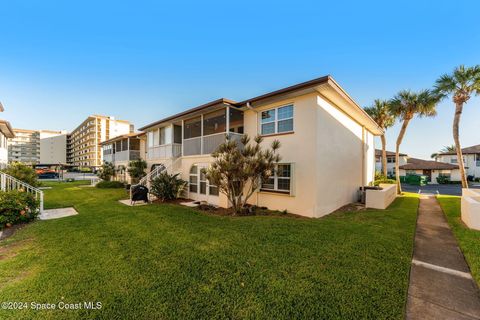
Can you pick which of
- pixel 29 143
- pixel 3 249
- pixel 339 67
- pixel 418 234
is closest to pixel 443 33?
pixel 339 67

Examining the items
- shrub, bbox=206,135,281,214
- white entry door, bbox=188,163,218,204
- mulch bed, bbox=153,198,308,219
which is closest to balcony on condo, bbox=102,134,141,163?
white entry door, bbox=188,163,218,204

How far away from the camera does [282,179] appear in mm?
10203

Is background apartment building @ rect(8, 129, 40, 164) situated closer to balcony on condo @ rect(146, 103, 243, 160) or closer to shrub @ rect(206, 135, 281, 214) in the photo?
balcony on condo @ rect(146, 103, 243, 160)

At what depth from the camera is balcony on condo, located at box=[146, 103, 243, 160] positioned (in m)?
11.6

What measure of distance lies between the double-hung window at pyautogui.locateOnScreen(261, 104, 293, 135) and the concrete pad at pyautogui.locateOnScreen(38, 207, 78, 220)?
10.5 meters

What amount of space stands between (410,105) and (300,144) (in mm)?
14569

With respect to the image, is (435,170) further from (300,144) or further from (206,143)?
(206,143)

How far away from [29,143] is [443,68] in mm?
135397

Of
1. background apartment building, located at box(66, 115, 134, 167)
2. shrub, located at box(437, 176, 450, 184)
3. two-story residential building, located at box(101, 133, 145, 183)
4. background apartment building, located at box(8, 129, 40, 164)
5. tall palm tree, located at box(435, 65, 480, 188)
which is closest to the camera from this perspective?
tall palm tree, located at box(435, 65, 480, 188)

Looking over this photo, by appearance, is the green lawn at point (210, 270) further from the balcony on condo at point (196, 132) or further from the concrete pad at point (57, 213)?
the balcony on condo at point (196, 132)

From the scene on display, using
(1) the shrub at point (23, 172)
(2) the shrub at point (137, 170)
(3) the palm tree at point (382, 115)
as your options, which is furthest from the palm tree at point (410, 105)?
(1) the shrub at point (23, 172)

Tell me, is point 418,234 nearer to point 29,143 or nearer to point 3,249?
point 3,249

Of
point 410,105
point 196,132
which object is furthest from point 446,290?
point 410,105

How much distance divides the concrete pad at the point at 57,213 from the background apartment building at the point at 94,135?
6500cm
